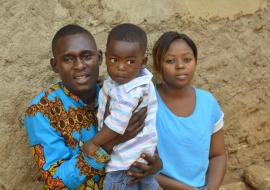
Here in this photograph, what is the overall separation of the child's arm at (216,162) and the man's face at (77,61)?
0.91 metres

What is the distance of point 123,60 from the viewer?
7.71ft

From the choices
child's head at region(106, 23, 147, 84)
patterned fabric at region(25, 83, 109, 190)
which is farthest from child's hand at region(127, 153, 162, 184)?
child's head at region(106, 23, 147, 84)

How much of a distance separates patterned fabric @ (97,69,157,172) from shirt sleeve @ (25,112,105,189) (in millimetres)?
102

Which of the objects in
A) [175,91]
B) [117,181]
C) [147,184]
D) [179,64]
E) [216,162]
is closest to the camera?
[117,181]

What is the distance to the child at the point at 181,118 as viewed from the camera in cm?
287

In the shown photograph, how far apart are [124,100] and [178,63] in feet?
2.04

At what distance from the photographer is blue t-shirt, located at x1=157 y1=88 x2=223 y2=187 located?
290 cm

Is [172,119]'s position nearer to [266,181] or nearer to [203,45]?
[203,45]

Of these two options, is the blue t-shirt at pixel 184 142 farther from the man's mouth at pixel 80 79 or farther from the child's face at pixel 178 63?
the man's mouth at pixel 80 79

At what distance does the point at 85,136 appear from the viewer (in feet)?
8.43

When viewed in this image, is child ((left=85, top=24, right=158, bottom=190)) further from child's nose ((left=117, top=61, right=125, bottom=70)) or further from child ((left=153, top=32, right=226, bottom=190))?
child ((left=153, top=32, right=226, bottom=190))

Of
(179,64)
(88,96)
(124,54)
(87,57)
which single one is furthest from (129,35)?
(179,64)

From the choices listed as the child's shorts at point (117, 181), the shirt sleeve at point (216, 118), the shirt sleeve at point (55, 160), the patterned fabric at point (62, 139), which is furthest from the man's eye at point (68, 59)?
the shirt sleeve at point (216, 118)

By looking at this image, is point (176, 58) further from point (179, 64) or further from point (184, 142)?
point (184, 142)
